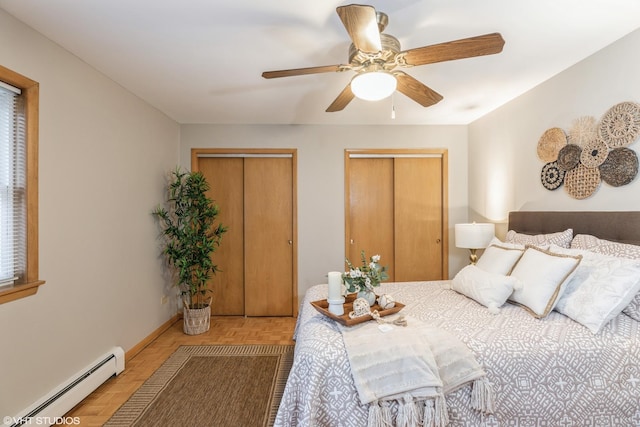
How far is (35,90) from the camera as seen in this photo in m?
1.79

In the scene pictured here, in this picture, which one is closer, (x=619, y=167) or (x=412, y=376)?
(x=412, y=376)

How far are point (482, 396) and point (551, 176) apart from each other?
6.41 feet

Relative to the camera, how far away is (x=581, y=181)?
223cm

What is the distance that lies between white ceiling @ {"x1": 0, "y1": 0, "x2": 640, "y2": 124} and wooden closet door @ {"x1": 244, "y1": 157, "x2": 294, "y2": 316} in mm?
1046

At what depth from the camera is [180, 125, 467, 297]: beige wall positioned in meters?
3.74

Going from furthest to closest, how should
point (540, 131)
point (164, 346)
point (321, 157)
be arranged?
point (321, 157)
point (164, 346)
point (540, 131)

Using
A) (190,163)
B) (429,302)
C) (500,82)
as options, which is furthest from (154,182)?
(500,82)

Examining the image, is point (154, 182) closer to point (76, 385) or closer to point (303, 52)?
point (76, 385)

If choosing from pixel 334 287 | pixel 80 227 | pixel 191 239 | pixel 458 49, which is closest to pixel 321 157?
pixel 191 239

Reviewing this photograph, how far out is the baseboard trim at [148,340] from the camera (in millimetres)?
2693

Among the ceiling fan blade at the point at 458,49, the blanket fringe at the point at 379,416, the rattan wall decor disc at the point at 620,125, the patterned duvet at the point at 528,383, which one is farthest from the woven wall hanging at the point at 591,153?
the blanket fringe at the point at 379,416

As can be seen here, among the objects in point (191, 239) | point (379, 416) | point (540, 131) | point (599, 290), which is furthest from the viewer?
point (191, 239)

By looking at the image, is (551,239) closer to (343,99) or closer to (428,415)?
(428,415)

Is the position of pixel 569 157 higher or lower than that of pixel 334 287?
higher
